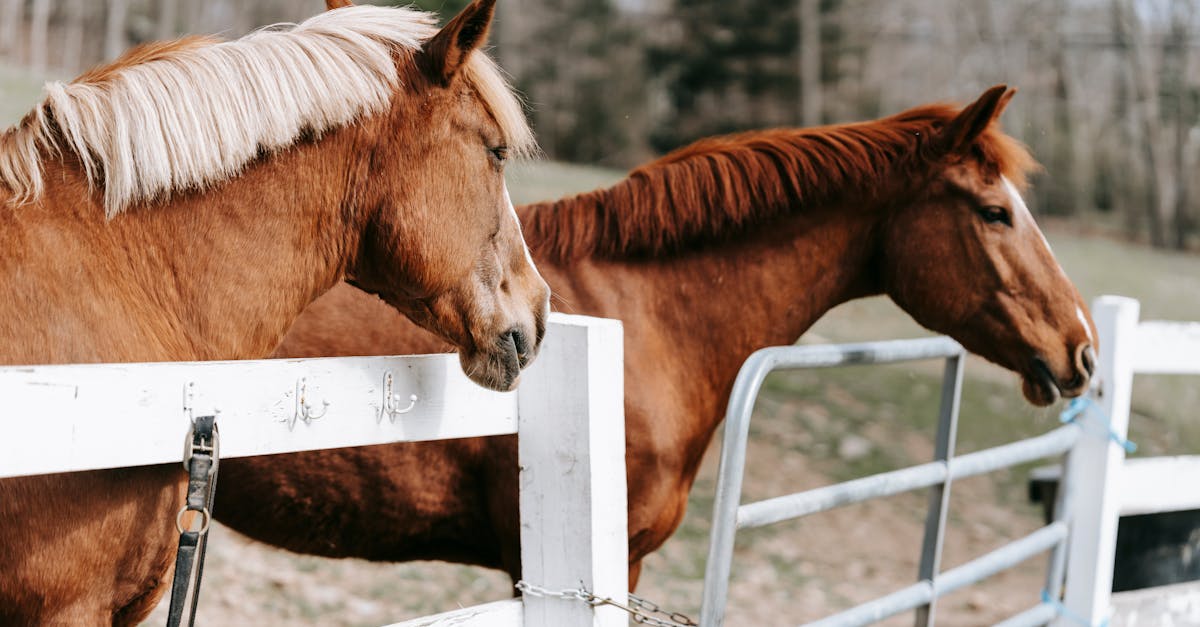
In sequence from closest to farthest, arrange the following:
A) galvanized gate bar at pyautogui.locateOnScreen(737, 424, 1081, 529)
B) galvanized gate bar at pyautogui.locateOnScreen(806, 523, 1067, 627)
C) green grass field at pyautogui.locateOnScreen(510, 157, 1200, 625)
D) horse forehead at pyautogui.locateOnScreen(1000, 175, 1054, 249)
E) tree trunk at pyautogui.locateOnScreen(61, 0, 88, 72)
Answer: galvanized gate bar at pyautogui.locateOnScreen(737, 424, 1081, 529) → galvanized gate bar at pyautogui.locateOnScreen(806, 523, 1067, 627) → horse forehead at pyautogui.locateOnScreen(1000, 175, 1054, 249) → green grass field at pyautogui.locateOnScreen(510, 157, 1200, 625) → tree trunk at pyautogui.locateOnScreen(61, 0, 88, 72)

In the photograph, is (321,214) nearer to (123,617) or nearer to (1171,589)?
(123,617)

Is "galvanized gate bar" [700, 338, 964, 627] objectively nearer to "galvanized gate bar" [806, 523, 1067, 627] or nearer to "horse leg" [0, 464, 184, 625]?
"galvanized gate bar" [806, 523, 1067, 627]

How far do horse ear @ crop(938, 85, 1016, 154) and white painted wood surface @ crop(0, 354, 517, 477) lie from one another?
2151 mm

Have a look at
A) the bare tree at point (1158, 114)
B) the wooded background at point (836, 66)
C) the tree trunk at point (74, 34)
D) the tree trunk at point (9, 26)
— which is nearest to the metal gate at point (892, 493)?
the wooded background at point (836, 66)

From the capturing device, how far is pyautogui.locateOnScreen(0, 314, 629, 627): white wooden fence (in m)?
1.36

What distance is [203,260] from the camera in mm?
1837

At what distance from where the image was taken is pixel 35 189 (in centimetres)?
169

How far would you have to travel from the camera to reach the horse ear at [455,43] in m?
1.96

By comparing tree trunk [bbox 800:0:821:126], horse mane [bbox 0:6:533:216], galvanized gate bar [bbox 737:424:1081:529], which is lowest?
galvanized gate bar [bbox 737:424:1081:529]

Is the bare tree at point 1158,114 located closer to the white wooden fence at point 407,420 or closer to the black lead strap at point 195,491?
the white wooden fence at point 407,420

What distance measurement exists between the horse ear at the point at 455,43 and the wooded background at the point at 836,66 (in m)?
22.2

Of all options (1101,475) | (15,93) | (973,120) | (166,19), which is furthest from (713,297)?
(166,19)

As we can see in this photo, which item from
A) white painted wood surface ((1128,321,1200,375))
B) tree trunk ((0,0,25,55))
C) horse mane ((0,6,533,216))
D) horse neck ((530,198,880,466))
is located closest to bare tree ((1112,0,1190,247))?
white painted wood surface ((1128,321,1200,375))

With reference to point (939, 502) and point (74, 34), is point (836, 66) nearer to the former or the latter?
point (74, 34)
